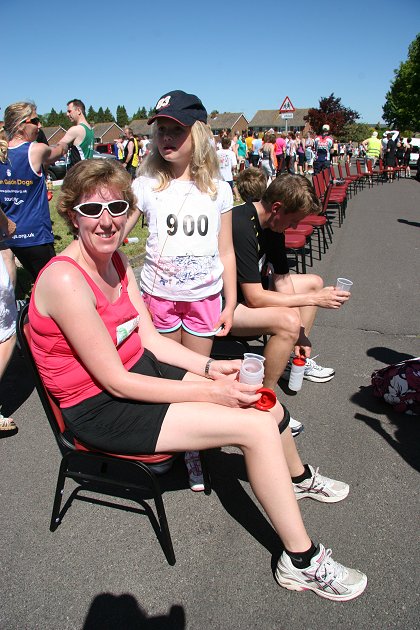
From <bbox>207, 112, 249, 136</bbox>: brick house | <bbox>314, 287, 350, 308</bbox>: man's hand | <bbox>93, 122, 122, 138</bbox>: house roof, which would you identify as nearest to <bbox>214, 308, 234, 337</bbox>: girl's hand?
<bbox>314, 287, 350, 308</bbox>: man's hand

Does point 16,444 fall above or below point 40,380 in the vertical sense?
below

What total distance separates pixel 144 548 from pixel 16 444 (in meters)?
1.24

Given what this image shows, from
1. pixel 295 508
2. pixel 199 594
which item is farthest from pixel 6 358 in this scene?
pixel 295 508

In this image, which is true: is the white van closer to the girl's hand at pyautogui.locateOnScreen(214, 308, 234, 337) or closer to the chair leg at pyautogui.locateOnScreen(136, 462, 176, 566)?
the girl's hand at pyautogui.locateOnScreen(214, 308, 234, 337)

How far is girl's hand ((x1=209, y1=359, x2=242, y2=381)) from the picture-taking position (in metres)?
2.10

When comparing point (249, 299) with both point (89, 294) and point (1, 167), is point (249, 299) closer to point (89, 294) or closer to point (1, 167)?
point (89, 294)

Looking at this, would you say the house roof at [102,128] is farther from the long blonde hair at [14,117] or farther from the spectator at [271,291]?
the spectator at [271,291]

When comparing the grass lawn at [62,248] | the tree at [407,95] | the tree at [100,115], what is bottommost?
the grass lawn at [62,248]

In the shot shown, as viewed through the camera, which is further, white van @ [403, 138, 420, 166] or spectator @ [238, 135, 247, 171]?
white van @ [403, 138, 420, 166]

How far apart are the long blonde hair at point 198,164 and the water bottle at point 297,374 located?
1.49 meters

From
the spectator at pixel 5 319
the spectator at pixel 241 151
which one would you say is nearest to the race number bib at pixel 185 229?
the spectator at pixel 5 319

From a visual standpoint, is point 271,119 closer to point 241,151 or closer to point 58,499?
point 241,151

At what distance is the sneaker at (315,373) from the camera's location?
3.55m

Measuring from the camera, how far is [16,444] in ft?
9.29
